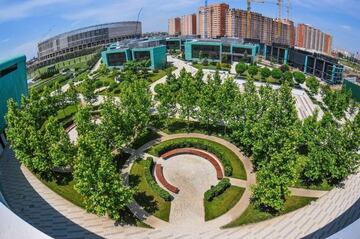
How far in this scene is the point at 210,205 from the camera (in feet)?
78.8

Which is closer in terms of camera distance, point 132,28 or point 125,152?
point 125,152

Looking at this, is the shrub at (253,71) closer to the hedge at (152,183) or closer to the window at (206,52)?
the window at (206,52)

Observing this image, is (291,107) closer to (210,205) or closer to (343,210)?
(343,210)

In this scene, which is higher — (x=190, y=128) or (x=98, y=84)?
(x=98, y=84)

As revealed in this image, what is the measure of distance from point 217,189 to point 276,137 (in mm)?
6539

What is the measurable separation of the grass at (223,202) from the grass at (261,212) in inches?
53.7

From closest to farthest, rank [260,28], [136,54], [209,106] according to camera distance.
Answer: [209,106] → [136,54] → [260,28]

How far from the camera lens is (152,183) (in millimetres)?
26328

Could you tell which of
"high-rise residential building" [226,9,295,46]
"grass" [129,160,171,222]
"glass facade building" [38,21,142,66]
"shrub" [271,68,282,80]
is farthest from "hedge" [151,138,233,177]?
"glass facade building" [38,21,142,66]


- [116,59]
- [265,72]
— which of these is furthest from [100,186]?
[116,59]

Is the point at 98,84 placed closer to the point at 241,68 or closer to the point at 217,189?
the point at 241,68

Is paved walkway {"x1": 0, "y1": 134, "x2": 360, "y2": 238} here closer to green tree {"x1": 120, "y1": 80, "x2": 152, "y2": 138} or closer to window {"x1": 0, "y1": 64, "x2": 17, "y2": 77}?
green tree {"x1": 120, "y1": 80, "x2": 152, "y2": 138}

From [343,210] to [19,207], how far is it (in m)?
25.6

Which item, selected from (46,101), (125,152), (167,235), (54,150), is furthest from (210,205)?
(46,101)
